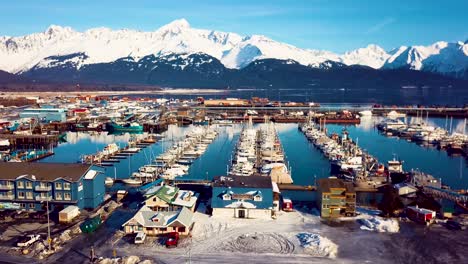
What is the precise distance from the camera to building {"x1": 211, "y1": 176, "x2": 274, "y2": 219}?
27.0 ft

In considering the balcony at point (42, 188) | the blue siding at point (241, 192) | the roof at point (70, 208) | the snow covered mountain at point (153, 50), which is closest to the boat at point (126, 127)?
the balcony at point (42, 188)

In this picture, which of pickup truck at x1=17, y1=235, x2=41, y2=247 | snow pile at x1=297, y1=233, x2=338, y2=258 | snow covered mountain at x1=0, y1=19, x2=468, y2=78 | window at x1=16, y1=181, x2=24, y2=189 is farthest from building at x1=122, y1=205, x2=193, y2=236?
snow covered mountain at x1=0, y1=19, x2=468, y2=78

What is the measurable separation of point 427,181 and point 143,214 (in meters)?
7.15

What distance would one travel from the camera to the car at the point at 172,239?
6.93 metres

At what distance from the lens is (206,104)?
124 ft

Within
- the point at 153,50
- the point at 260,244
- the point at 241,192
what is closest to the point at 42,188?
the point at 241,192

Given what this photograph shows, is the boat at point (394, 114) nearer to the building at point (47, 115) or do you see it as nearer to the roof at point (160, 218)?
the building at point (47, 115)

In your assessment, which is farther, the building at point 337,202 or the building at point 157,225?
the building at point 337,202

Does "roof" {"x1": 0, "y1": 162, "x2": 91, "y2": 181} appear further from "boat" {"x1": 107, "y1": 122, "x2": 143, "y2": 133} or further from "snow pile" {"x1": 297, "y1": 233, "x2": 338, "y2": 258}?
"boat" {"x1": 107, "y1": 122, "x2": 143, "y2": 133}

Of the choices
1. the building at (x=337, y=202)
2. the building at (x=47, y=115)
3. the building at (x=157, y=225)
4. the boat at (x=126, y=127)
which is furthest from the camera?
the building at (x=47, y=115)

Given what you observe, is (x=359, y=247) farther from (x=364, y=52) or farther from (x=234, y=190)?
(x=364, y=52)

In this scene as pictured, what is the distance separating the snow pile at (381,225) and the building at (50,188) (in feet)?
17.0

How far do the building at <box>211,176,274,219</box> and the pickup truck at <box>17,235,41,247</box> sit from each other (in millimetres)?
3014

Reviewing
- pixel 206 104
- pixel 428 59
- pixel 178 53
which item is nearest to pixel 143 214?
pixel 206 104
